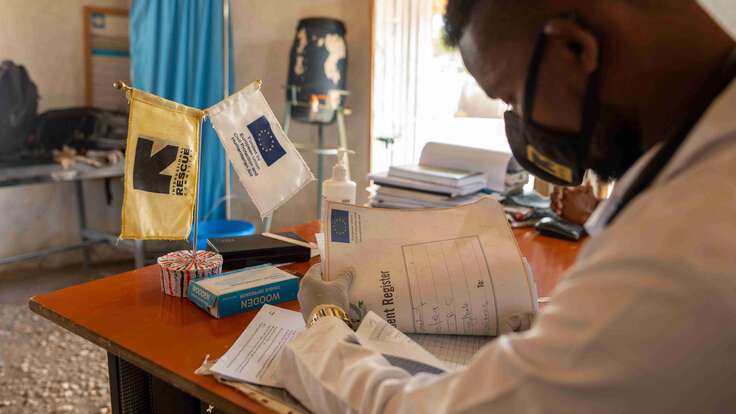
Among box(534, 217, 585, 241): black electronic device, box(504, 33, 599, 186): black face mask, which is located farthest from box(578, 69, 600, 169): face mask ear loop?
box(534, 217, 585, 241): black electronic device

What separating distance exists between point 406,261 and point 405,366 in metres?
0.28

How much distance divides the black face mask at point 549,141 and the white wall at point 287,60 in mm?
2570

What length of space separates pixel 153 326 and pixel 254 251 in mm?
340

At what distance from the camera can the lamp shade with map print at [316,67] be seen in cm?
300

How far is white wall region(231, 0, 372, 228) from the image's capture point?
3.31 meters

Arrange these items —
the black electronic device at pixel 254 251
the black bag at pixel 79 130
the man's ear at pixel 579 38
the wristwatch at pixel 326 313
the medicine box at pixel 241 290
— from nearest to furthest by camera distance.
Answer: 1. the man's ear at pixel 579 38
2. the wristwatch at pixel 326 313
3. the medicine box at pixel 241 290
4. the black electronic device at pixel 254 251
5. the black bag at pixel 79 130

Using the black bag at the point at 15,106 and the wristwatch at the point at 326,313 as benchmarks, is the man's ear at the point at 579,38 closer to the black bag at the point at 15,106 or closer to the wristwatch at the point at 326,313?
the wristwatch at the point at 326,313

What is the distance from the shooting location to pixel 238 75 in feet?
12.5

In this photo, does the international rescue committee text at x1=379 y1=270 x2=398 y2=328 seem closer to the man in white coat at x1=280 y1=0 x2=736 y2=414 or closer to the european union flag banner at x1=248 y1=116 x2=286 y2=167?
the man in white coat at x1=280 y1=0 x2=736 y2=414

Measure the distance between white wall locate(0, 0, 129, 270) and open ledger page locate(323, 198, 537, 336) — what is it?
299 centimetres

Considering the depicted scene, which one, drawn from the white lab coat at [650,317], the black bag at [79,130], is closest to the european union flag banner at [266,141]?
the white lab coat at [650,317]

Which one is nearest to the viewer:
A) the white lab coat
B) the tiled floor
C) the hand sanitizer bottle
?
the white lab coat

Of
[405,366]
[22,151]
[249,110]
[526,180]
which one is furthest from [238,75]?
[405,366]

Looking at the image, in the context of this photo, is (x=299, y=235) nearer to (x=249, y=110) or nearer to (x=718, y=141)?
(x=249, y=110)
